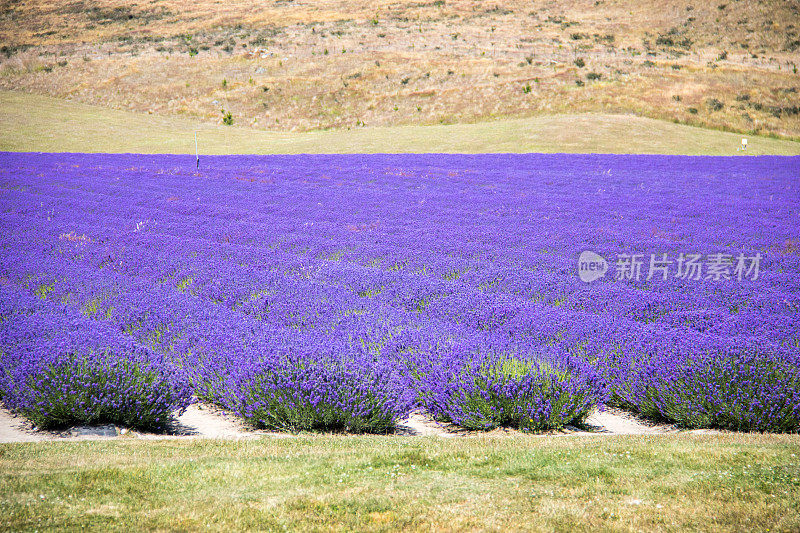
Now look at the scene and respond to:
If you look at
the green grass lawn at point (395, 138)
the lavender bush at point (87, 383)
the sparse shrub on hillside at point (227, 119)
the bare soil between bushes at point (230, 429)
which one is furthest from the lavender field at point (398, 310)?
the sparse shrub on hillside at point (227, 119)

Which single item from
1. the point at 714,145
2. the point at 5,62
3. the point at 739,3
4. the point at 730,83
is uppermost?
the point at 739,3

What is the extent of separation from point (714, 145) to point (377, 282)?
30299 mm

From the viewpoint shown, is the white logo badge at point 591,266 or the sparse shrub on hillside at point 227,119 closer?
the white logo badge at point 591,266

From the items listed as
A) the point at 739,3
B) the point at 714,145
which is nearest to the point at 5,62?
the point at 714,145

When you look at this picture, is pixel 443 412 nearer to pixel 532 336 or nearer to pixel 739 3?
pixel 532 336

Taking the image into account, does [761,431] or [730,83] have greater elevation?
[730,83]

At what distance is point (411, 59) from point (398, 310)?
1999 inches

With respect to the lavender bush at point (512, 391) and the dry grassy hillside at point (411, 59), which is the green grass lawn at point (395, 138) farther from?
the lavender bush at point (512, 391)

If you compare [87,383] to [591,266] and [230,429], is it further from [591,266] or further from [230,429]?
[591,266]

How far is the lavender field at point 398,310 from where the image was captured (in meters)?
5.01

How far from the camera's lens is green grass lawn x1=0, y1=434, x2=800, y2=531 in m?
3.12

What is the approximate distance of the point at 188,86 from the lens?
5097 cm

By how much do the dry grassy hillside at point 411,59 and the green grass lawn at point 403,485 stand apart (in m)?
40.8

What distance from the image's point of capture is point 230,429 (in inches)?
203
